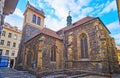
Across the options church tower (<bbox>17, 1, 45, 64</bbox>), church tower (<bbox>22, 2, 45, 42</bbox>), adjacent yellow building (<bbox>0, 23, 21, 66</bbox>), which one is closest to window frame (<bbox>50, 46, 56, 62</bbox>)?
church tower (<bbox>17, 1, 45, 64</bbox>)

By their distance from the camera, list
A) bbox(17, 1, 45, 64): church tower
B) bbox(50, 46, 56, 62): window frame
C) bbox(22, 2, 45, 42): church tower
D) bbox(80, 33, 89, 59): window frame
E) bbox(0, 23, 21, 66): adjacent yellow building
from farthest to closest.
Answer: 1. bbox(0, 23, 21, 66): adjacent yellow building
2. bbox(22, 2, 45, 42): church tower
3. bbox(17, 1, 45, 64): church tower
4. bbox(50, 46, 56, 62): window frame
5. bbox(80, 33, 89, 59): window frame

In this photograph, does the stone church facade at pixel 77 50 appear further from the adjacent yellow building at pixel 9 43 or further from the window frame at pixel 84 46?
the adjacent yellow building at pixel 9 43

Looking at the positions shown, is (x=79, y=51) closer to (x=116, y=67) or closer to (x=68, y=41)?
(x=68, y=41)

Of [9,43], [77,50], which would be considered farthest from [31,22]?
[9,43]

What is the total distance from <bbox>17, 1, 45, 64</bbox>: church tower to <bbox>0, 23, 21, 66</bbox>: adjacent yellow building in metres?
10.5

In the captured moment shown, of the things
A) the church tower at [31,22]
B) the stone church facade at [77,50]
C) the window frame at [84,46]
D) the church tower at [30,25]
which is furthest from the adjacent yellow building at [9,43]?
the window frame at [84,46]

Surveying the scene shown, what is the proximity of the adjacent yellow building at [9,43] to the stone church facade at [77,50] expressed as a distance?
44.8 feet

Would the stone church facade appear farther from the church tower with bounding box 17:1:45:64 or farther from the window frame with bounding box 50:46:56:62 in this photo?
the church tower with bounding box 17:1:45:64

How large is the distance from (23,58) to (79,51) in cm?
1059

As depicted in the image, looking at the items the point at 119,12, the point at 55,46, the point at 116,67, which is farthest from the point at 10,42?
the point at 119,12

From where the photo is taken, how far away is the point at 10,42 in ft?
94.4

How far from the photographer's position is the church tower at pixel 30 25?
1903 centimetres

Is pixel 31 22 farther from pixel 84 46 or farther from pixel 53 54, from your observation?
pixel 84 46

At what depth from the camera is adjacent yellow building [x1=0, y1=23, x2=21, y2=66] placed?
88.0ft
